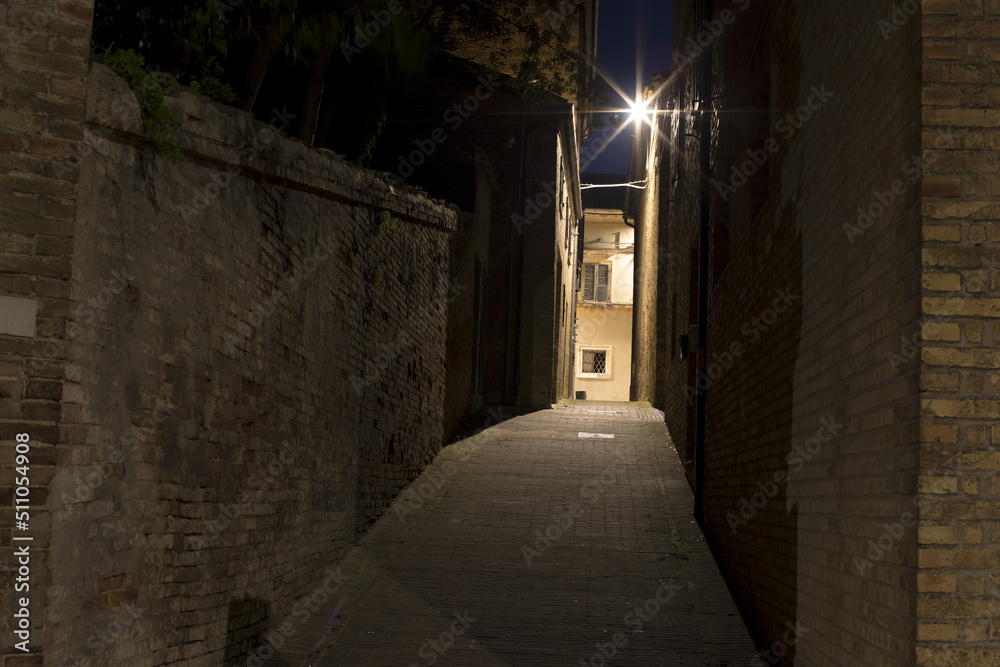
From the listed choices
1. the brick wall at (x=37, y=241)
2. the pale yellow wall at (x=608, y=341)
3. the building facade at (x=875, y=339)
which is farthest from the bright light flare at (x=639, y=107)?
the brick wall at (x=37, y=241)

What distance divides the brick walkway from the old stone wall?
2.00 feet

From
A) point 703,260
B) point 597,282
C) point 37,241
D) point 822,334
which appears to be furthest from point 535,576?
point 597,282

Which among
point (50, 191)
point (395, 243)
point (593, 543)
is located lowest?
point (593, 543)

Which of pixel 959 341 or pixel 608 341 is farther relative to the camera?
pixel 608 341

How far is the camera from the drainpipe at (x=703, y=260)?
9.98 meters

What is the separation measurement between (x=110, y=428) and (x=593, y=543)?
600 cm

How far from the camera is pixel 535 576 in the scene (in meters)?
8.44

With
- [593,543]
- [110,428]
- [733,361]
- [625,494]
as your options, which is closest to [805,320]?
[733,361]

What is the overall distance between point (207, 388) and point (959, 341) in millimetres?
4346

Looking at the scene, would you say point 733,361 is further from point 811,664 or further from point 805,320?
point 811,664

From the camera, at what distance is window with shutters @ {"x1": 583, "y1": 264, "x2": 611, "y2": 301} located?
37.4m

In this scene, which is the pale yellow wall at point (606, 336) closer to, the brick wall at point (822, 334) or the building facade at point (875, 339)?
the brick wall at point (822, 334)

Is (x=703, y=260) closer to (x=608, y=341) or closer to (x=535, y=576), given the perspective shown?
(x=535, y=576)

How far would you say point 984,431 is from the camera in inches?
124
